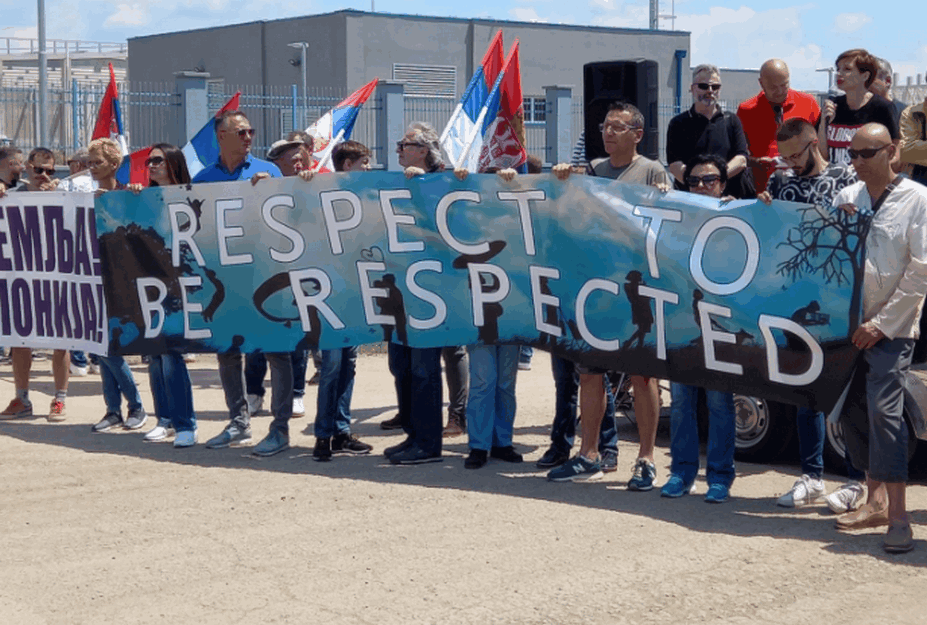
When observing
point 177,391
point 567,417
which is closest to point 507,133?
point 567,417

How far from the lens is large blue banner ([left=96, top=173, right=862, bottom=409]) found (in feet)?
22.4

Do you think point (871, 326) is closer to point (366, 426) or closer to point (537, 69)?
point (366, 426)

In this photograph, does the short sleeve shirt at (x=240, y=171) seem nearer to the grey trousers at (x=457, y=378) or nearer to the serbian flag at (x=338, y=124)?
the grey trousers at (x=457, y=378)

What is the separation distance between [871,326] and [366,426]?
459 cm

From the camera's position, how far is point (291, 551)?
6.12 meters

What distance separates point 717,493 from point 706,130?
2749 millimetres

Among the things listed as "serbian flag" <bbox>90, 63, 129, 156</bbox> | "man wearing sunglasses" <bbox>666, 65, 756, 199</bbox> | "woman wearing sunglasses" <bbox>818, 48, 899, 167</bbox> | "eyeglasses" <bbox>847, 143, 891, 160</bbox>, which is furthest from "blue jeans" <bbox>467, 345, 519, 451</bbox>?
"serbian flag" <bbox>90, 63, 129, 156</bbox>

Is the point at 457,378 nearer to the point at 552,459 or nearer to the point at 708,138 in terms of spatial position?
the point at 552,459

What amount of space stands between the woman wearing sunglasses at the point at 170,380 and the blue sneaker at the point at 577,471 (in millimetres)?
2607

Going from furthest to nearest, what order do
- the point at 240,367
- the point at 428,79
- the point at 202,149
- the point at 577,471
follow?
the point at 428,79, the point at 202,149, the point at 240,367, the point at 577,471

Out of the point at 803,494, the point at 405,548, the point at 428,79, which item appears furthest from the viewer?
the point at 428,79

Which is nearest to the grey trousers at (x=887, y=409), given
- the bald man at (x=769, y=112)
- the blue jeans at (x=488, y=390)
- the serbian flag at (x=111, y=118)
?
the blue jeans at (x=488, y=390)

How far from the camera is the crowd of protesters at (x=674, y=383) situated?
20.4ft

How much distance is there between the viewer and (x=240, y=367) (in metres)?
8.72
